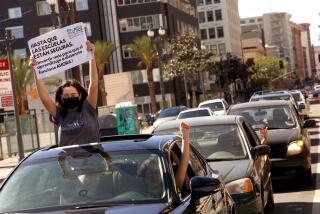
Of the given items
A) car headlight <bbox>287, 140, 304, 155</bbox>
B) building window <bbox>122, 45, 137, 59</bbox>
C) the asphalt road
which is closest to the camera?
the asphalt road

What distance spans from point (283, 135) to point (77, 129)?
6.80 metres

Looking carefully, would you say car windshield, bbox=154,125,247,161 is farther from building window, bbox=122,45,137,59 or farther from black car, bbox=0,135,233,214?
building window, bbox=122,45,137,59

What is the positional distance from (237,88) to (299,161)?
11150 cm

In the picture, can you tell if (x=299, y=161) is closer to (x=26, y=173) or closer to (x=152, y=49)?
(x=26, y=173)

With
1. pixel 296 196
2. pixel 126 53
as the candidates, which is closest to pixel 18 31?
pixel 126 53

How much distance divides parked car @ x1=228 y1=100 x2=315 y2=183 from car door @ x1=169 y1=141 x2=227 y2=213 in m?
5.86

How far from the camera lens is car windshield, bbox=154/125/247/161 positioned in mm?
9688

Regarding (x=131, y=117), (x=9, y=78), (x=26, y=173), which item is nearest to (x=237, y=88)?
(x=131, y=117)

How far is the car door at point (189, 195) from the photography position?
5363mm

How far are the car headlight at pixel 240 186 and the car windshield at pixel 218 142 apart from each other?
3.40ft

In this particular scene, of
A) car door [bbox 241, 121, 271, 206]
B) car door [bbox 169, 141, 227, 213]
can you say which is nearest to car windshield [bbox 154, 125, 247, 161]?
car door [bbox 241, 121, 271, 206]

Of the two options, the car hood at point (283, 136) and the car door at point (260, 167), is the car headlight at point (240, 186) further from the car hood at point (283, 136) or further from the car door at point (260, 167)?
the car hood at point (283, 136)

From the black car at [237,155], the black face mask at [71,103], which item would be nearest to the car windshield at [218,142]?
the black car at [237,155]

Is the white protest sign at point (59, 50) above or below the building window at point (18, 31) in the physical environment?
below
